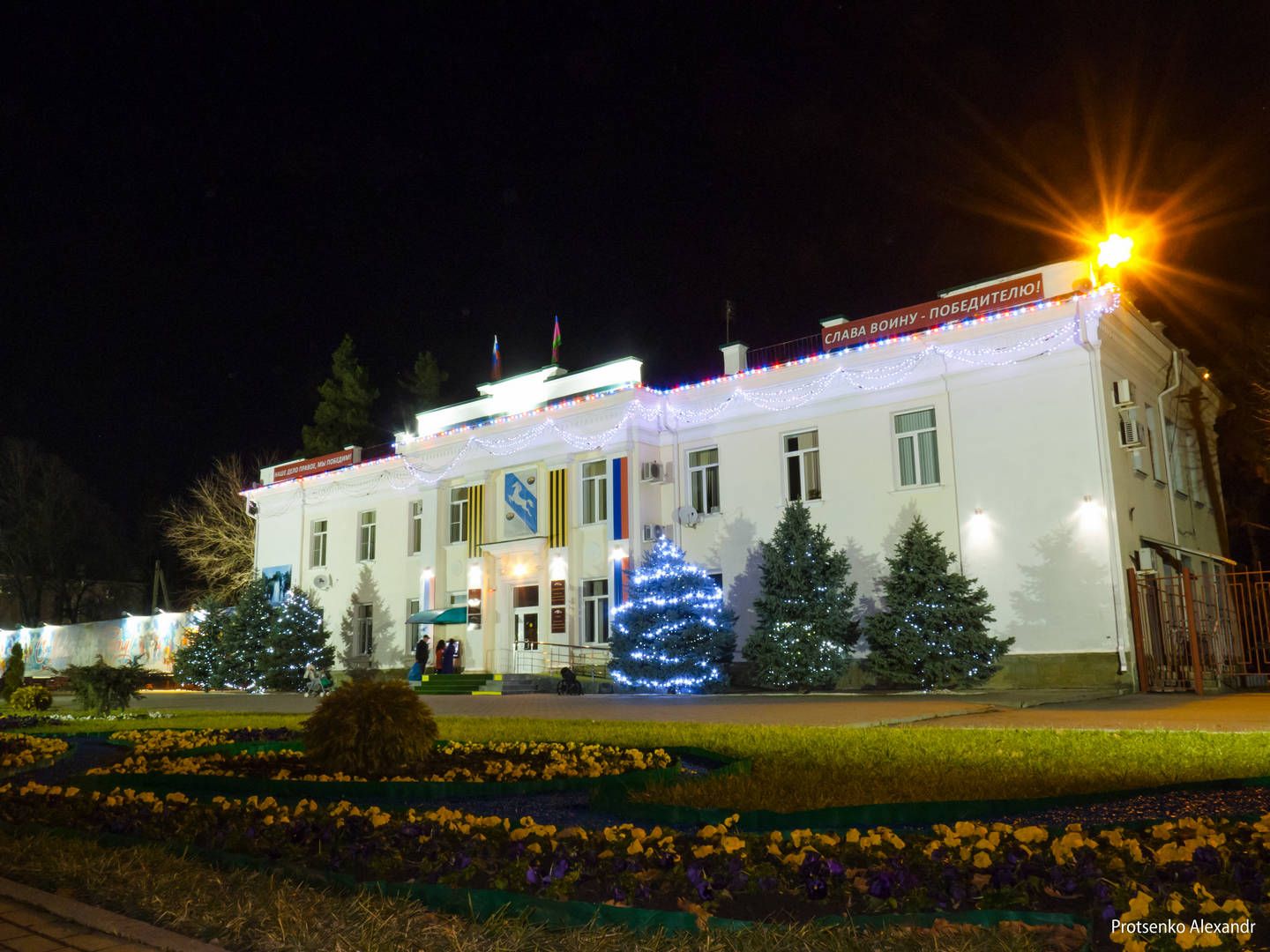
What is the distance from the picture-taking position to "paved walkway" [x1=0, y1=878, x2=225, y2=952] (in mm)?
3727

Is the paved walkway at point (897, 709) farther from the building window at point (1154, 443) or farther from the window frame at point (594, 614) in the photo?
the building window at point (1154, 443)

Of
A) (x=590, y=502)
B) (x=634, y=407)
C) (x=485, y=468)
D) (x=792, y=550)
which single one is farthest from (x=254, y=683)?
(x=792, y=550)

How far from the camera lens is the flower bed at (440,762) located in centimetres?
811

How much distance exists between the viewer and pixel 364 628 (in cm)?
3362

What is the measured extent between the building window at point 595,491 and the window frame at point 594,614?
1.71 metres

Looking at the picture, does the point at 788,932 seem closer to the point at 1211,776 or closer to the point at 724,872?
the point at 724,872

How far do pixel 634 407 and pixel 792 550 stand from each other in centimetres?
654

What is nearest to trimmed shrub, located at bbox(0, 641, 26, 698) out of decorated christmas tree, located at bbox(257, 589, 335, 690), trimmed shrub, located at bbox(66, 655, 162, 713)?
trimmed shrub, located at bbox(66, 655, 162, 713)

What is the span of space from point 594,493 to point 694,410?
3545 mm

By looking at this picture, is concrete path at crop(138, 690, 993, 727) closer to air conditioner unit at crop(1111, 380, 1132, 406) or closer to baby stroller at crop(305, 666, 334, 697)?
baby stroller at crop(305, 666, 334, 697)

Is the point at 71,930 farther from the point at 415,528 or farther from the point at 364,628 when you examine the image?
the point at 364,628

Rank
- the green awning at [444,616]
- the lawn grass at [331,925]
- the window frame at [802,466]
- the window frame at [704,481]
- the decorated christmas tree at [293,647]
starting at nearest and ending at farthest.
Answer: the lawn grass at [331,925] → the window frame at [802,466] → the window frame at [704,481] → the green awning at [444,616] → the decorated christmas tree at [293,647]

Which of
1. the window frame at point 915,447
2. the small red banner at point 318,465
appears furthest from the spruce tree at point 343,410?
the window frame at point 915,447

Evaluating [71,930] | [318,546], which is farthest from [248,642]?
[71,930]
